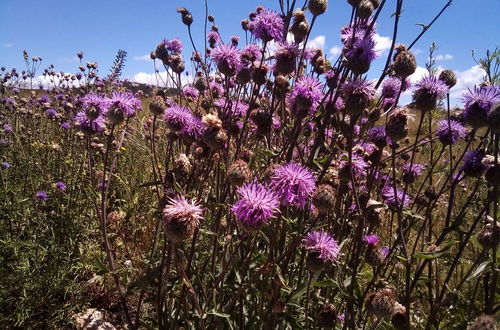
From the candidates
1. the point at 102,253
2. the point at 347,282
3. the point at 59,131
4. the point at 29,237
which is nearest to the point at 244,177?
the point at 347,282

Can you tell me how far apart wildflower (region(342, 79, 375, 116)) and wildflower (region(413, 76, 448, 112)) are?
40 centimetres

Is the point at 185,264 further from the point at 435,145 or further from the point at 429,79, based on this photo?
the point at 435,145

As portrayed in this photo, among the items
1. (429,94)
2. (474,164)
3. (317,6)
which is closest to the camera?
(429,94)

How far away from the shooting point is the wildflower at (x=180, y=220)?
1.95m

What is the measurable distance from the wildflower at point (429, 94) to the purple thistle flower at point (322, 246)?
3.90 feet

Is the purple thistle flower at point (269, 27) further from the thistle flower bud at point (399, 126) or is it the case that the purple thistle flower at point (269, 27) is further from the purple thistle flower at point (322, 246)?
the purple thistle flower at point (322, 246)

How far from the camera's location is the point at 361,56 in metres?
2.64

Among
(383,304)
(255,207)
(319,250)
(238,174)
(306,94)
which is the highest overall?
(306,94)

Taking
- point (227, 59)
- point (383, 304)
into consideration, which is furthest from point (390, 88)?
point (383, 304)

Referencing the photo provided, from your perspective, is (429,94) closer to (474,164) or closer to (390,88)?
(474,164)

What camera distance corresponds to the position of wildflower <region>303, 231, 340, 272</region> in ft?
7.68

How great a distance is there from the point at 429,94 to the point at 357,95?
578 mm

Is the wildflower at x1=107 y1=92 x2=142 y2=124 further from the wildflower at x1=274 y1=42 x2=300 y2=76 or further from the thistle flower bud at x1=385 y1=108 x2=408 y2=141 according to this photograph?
the thistle flower bud at x1=385 y1=108 x2=408 y2=141

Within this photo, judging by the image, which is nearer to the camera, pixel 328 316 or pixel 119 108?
pixel 328 316
